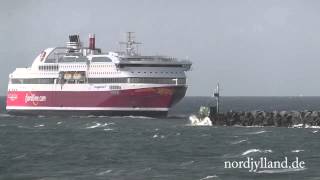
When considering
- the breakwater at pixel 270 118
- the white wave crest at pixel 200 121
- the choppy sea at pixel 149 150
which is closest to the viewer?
the choppy sea at pixel 149 150

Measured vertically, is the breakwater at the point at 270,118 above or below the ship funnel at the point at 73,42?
below

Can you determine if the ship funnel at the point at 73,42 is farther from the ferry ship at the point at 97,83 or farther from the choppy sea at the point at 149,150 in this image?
the choppy sea at the point at 149,150

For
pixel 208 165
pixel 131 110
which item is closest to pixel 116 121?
pixel 131 110

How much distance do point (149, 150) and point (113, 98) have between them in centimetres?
4073

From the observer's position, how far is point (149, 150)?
178 feet

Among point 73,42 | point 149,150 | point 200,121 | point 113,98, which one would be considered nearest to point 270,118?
point 200,121

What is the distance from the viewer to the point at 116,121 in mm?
86625

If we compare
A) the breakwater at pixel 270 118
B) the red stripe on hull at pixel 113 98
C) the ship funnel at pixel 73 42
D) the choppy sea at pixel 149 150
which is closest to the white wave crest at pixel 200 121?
the breakwater at pixel 270 118

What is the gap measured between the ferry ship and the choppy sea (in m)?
11.6

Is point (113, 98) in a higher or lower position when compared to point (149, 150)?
higher

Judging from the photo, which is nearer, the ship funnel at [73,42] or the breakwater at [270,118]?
the breakwater at [270,118]

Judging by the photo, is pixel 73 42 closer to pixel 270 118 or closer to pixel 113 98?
pixel 113 98

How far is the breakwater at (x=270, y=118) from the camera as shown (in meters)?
71.5

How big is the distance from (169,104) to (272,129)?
25002mm
